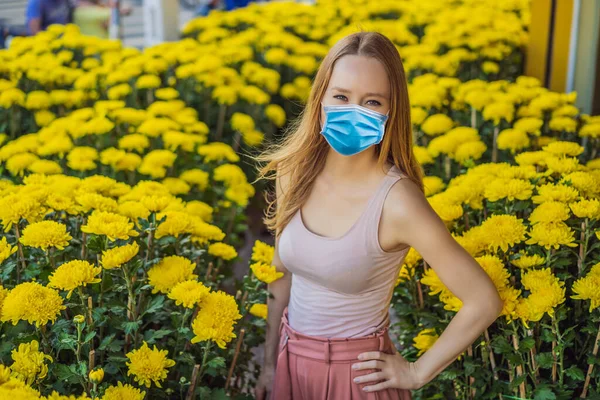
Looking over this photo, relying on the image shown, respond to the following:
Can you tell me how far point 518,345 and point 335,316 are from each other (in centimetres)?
56

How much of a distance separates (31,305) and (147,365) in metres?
0.32

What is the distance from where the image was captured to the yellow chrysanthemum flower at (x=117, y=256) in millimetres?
1904

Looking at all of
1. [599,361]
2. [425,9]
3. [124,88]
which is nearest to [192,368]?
[599,361]

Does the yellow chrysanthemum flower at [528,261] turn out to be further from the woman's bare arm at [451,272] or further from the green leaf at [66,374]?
the green leaf at [66,374]

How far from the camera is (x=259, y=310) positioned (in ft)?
7.86

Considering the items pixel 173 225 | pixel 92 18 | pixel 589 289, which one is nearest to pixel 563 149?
pixel 589 289

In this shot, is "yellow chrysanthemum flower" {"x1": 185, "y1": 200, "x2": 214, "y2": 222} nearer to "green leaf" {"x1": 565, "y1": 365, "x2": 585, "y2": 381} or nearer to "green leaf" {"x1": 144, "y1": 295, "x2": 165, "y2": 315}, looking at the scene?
"green leaf" {"x1": 144, "y1": 295, "x2": 165, "y2": 315}

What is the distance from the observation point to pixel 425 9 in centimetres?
610

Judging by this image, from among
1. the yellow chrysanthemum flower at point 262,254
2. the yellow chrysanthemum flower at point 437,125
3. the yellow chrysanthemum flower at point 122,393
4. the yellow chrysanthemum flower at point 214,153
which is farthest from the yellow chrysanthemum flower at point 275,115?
the yellow chrysanthemum flower at point 122,393

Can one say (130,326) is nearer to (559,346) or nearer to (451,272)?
(451,272)

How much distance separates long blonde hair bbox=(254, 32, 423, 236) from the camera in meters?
1.90

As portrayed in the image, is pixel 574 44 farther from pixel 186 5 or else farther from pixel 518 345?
pixel 186 5

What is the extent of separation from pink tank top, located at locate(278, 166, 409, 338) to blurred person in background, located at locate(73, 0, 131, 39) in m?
6.89

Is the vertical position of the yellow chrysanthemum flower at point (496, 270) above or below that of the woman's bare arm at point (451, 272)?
below
